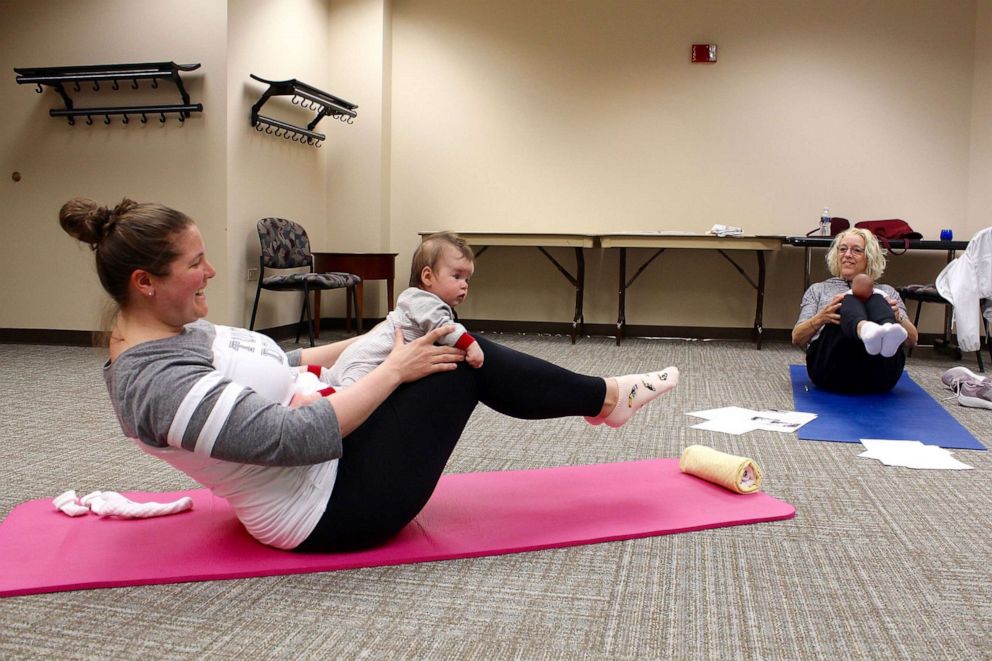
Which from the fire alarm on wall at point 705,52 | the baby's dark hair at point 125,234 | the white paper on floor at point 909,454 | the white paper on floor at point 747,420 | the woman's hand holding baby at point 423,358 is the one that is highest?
the fire alarm on wall at point 705,52

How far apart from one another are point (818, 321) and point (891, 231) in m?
2.39

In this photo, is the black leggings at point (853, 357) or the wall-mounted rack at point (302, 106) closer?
the black leggings at point (853, 357)

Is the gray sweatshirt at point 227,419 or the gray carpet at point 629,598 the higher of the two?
the gray sweatshirt at point 227,419

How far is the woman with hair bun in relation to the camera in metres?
1.44

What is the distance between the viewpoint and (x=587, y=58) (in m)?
6.70

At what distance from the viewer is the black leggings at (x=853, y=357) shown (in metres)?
3.68

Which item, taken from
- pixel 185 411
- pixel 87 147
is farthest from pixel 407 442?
pixel 87 147

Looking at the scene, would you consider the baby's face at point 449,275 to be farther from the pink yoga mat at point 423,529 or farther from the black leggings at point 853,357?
the black leggings at point 853,357

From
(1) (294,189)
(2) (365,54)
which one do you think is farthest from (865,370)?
(2) (365,54)

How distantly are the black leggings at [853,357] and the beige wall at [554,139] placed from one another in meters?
2.69

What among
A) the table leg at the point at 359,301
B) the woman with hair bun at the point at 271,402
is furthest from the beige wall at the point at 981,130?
the woman with hair bun at the point at 271,402

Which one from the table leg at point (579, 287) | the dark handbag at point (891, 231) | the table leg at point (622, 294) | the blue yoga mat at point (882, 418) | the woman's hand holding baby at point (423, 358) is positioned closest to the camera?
the woman's hand holding baby at point (423, 358)

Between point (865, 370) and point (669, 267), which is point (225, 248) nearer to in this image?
point (669, 267)

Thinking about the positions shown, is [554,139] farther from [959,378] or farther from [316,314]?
[959,378]
